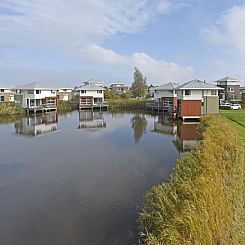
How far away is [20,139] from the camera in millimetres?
26125

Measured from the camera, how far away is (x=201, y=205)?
674 cm

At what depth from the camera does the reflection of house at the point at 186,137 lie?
74.0ft

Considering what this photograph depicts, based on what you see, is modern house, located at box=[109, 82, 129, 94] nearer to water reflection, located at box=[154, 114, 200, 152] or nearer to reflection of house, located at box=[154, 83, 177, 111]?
reflection of house, located at box=[154, 83, 177, 111]

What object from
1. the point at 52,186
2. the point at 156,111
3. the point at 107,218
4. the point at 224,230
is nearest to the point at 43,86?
the point at 156,111

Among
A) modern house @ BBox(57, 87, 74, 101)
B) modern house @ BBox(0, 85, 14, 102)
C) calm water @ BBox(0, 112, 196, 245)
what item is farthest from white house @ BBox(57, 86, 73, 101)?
calm water @ BBox(0, 112, 196, 245)

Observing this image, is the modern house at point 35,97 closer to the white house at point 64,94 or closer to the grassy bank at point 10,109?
the grassy bank at point 10,109

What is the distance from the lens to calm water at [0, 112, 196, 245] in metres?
9.55

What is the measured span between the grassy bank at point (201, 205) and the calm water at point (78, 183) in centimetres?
176

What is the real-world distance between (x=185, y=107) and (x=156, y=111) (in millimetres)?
18831

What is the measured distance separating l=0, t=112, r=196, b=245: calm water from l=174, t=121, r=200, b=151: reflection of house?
8 centimetres

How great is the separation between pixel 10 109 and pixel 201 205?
43.2 meters

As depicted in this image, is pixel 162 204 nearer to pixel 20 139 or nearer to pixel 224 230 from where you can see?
pixel 224 230

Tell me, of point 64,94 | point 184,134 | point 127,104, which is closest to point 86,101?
point 127,104

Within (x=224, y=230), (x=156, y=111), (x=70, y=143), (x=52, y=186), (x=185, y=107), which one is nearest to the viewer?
(x=224, y=230)
